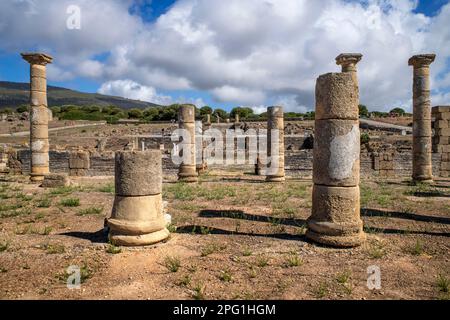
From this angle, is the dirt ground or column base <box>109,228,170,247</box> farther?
column base <box>109,228,170,247</box>

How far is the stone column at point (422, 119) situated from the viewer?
47.2ft

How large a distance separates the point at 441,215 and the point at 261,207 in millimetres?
4323

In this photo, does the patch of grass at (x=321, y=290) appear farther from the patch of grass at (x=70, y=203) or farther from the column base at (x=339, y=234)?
the patch of grass at (x=70, y=203)

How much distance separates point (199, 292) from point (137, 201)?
2.58m

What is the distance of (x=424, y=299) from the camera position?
4.11 meters

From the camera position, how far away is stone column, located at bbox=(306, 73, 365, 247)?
6090mm

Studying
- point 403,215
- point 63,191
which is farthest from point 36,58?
point 403,215

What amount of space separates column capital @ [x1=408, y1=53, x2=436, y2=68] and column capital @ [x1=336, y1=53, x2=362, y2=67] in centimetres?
255

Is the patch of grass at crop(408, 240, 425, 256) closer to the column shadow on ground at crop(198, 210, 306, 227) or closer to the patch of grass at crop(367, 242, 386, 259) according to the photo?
the patch of grass at crop(367, 242, 386, 259)

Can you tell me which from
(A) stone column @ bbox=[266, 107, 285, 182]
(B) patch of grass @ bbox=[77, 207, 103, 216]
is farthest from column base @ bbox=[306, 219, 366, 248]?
(A) stone column @ bbox=[266, 107, 285, 182]

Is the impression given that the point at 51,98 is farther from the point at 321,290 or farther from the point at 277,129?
the point at 321,290
